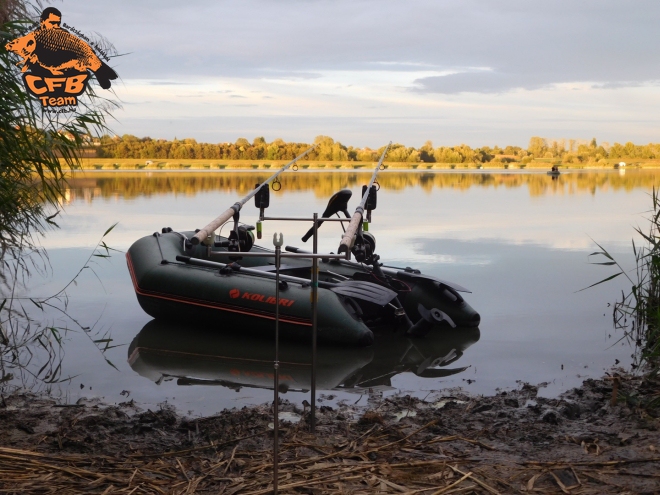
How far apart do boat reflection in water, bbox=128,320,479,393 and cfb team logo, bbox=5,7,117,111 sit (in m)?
2.09

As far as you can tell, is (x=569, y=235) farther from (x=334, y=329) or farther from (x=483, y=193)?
(x=483, y=193)

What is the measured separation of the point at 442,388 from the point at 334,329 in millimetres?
1092

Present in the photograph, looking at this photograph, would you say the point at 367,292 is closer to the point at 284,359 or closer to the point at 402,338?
the point at 402,338

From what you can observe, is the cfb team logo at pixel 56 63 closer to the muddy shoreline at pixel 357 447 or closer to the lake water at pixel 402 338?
the lake water at pixel 402 338

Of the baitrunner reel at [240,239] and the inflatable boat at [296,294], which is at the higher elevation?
the baitrunner reel at [240,239]

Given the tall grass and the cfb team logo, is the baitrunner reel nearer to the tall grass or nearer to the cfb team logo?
the cfb team logo

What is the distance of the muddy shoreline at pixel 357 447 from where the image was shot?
3.05 metres

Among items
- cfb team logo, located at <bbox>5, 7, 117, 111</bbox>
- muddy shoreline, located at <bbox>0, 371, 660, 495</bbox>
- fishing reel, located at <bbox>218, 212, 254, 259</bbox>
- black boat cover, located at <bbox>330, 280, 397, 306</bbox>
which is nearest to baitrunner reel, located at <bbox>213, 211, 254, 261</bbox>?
fishing reel, located at <bbox>218, 212, 254, 259</bbox>

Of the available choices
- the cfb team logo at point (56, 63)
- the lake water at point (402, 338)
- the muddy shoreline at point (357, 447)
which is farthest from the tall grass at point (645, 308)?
the cfb team logo at point (56, 63)

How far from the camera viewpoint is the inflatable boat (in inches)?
235

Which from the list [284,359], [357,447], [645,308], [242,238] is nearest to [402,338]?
[284,359]

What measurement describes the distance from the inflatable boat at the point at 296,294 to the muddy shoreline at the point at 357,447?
4.46ft

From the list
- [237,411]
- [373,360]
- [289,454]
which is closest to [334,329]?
[373,360]

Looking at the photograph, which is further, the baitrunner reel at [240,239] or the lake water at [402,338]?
the baitrunner reel at [240,239]
